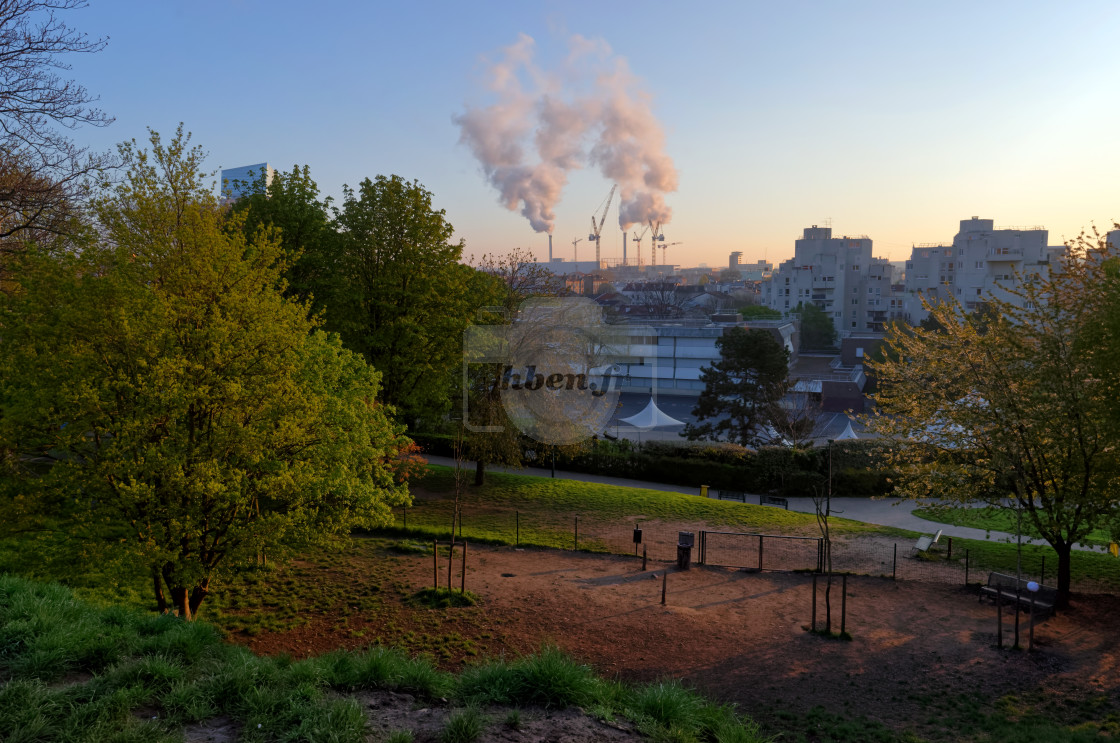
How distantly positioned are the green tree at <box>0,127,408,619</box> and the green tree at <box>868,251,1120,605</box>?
13.4m

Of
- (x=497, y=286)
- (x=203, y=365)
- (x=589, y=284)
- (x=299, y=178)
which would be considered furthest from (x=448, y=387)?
(x=589, y=284)

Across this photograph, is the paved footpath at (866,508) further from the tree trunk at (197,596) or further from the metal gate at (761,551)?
the tree trunk at (197,596)

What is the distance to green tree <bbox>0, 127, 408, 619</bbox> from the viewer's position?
10.4 metres

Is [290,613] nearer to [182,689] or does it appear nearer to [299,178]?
[182,689]

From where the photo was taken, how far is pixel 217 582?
14.4m

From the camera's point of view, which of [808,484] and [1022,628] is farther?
[808,484]

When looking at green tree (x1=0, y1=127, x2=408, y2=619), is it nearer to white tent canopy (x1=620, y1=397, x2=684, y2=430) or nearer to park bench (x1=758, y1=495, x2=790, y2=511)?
park bench (x1=758, y1=495, x2=790, y2=511)

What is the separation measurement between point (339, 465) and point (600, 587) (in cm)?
654

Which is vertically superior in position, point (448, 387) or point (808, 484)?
point (448, 387)

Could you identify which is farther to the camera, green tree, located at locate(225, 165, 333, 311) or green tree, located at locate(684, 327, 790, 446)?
green tree, located at locate(684, 327, 790, 446)

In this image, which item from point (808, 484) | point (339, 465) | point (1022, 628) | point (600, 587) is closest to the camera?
point (339, 465)

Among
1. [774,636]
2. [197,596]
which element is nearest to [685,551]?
[774,636]

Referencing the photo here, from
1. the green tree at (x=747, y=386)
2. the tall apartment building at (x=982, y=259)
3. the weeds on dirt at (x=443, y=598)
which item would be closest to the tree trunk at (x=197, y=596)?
the weeds on dirt at (x=443, y=598)

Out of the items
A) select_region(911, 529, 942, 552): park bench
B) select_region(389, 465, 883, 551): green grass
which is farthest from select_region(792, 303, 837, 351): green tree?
select_region(911, 529, 942, 552): park bench
